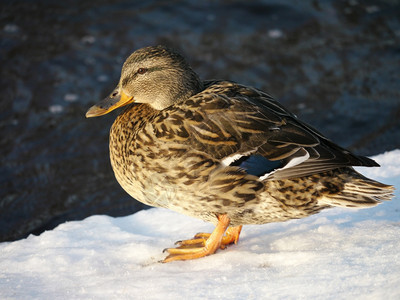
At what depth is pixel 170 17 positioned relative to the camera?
10.1 meters

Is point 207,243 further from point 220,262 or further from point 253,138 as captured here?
point 253,138

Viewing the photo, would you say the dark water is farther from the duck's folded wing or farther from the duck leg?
the duck's folded wing

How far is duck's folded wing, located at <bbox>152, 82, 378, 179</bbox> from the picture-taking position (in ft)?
12.4

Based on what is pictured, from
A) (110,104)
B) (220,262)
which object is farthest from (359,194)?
(110,104)

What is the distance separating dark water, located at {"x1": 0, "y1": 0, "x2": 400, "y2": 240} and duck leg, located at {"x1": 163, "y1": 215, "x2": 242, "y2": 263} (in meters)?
2.21

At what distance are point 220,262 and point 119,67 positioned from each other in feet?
18.1

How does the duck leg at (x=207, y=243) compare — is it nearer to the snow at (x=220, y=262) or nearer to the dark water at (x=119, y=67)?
the snow at (x=220, y=262)

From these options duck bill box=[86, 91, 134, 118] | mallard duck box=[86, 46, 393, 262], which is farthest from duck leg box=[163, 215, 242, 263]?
duck bill box=[86, 91, 134, 118]

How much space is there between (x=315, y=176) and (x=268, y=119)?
481 mm

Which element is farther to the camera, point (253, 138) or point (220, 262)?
point (220, 262)

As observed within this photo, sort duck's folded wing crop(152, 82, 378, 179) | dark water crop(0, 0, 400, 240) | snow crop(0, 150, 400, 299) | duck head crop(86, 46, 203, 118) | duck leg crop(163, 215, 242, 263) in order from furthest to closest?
dark water crop(0, 0, 400, 240)
duck head crop(86, 46, 203, 118)
duck leg crop(163, 215, 242, 263)
duck's folded wing crop(152, 82, 378, 179)
snow crop(0, 150, 400, 299)

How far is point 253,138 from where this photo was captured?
388 cm

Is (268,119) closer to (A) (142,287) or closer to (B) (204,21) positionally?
(A) (142,287)

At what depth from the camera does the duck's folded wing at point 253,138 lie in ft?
12.4
